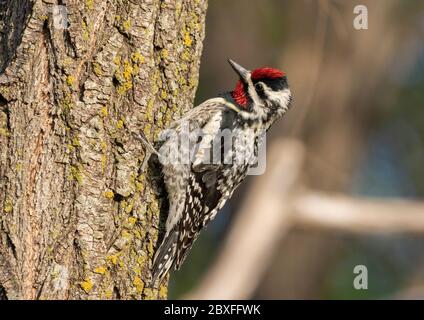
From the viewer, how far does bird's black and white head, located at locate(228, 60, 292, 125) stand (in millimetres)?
4391

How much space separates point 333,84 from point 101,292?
18.5 feet

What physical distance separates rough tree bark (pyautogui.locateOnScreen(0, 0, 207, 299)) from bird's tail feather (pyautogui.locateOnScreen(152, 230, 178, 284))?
55mm

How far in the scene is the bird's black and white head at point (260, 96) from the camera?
439cm

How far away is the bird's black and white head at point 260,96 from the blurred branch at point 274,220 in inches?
21.7

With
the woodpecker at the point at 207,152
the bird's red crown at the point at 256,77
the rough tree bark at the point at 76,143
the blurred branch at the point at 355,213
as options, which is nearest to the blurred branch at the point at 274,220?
the blurred branch at the point at 355,213

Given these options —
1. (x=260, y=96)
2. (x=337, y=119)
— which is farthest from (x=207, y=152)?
(x=337, y=119)

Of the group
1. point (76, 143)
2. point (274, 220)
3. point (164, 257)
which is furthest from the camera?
point (274, 220)

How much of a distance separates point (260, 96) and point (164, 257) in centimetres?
131

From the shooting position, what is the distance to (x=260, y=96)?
4441 millimetres

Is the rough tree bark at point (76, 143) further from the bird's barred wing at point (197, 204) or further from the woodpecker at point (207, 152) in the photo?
the bird's barred wing at point (197, 204)

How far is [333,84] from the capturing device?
8398 mm

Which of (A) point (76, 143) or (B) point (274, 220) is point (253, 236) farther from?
(A) point (76, 143)

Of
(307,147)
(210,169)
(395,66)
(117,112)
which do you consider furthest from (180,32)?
(395,66)

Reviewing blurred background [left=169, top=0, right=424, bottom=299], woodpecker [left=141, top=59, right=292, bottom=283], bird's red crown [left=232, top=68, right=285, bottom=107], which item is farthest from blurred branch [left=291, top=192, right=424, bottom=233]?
blurred background [left=169, top=0, right=424, bottom=299]
